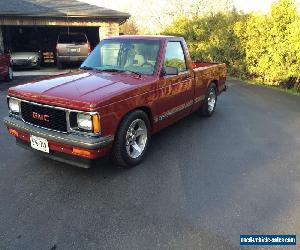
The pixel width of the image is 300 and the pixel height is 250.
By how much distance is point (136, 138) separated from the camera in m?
4.62

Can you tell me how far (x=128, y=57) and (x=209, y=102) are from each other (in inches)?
110

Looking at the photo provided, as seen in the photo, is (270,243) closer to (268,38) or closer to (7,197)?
(7,197)

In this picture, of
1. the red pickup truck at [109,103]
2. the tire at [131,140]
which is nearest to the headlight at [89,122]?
the red pickup truck at [109,103]

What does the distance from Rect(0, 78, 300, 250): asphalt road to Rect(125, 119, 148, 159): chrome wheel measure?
0.25m

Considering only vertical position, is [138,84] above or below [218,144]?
above

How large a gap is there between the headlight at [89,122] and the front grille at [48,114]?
202 mm

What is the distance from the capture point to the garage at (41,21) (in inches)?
652

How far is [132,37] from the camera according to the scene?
17.4ft

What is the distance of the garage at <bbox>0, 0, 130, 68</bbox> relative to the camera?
652 inches

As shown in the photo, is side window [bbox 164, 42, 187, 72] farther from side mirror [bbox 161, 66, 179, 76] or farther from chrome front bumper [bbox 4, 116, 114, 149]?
chrome front bumper [bbox 4, 116, 114, 149]

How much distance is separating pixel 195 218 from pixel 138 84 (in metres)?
1.99

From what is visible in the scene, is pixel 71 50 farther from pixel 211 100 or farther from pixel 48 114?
pixel 48 114

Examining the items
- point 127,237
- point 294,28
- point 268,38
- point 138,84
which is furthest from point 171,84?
point 268,38

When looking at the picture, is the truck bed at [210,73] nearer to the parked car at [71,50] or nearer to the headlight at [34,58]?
the parked car at [71,50]
